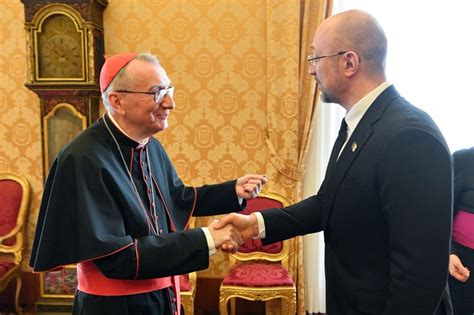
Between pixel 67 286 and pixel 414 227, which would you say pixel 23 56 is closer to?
pixel 67 286

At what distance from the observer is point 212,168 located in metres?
3.97

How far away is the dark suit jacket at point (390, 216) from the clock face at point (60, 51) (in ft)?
9.13

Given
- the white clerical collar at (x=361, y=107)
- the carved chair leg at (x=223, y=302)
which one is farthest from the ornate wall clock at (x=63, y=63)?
the white clerical collar at (x=361, y=107)

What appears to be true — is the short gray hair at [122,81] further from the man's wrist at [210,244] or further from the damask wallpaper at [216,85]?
the damask wallpaper at [216,85]

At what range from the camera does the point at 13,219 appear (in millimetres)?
3865

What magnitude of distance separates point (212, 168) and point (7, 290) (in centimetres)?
216

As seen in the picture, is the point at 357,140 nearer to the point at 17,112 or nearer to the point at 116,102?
the point at 116,102

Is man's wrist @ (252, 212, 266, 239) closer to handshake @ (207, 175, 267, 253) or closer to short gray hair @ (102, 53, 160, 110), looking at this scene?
handshake @ (207, 175, 267, 253)

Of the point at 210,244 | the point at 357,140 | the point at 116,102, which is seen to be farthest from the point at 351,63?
the point at 116,102

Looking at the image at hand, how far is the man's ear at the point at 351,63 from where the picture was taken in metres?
1.57

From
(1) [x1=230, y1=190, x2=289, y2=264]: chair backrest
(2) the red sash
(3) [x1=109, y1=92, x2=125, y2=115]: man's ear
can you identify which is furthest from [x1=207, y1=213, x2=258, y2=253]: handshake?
(1) [x1=230, y1=190, x2=289, y2=264]: chair backrest

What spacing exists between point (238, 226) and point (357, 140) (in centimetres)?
79

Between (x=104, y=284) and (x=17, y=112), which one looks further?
(x=17, y=112)

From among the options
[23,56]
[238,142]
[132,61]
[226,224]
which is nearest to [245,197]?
[226,224]
